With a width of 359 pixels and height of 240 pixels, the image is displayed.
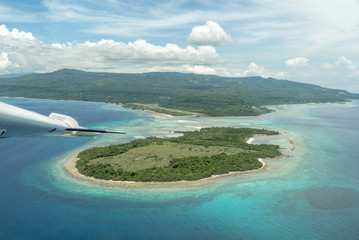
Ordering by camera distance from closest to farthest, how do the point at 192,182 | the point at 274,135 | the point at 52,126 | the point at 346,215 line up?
the point at 52,126 < the point at 346,215 < the point at 192,182 < the point at 274,135

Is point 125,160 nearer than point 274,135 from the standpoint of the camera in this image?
Yes

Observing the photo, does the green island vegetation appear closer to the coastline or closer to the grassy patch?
the grassy patch

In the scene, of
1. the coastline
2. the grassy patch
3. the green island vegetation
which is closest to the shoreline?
the coastline

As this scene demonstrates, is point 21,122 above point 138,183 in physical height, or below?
above

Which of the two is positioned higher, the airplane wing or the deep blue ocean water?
the airplane wing

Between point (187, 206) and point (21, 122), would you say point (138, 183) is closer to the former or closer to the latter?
point (187, 206)

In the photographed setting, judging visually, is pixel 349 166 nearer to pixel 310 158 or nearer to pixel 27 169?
pixel 310 158

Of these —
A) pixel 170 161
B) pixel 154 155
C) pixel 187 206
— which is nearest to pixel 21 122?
pixel 187 206

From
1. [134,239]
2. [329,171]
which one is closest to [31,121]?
[134,239]

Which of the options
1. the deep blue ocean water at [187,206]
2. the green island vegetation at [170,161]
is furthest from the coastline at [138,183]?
the deep blue ocean water at [187,206]
